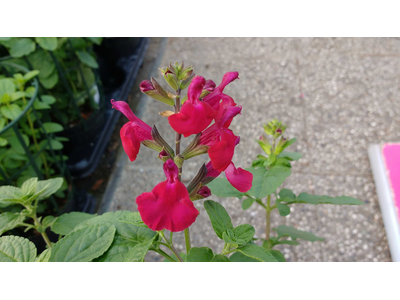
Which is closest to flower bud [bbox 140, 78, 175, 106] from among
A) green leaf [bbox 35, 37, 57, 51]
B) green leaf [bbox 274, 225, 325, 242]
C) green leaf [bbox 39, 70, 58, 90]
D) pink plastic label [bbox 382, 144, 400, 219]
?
green leaf [bbox 274, 225, 325, 242]

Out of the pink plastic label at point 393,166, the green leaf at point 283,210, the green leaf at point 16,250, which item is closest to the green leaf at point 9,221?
the green leaf at point 16,250

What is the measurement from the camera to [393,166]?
5.74 feet

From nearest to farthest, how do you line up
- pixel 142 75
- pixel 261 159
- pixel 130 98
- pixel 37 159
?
1. pixel 261 159
2. pixel 37 159
3. pixel 130 98
4. pixel 142 75

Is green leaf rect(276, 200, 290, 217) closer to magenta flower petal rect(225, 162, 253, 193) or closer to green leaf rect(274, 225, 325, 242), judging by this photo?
green leaf rect(274, 225, 325, 242)

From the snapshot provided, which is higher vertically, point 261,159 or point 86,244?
point 261,159

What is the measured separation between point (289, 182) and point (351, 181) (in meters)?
0.34

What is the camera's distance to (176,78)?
22.4 inches

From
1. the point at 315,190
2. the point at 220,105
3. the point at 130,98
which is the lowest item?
the point at 220,105

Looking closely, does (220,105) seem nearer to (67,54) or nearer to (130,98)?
(67,54)

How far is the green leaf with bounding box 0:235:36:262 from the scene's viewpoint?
573 millimetres

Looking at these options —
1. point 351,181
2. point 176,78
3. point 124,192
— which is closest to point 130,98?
point 124,192

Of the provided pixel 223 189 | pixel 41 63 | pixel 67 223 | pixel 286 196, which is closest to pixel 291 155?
pixel 286 196

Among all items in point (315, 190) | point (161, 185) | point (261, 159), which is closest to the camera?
point (161, 185)

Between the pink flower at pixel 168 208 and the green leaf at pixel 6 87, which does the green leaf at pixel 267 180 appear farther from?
the green leaf at pixel 6 87
